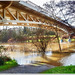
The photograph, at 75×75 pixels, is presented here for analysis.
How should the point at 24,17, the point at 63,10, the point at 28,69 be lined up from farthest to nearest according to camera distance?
the point at 24,17
the point at 63,10
the point at 28,69

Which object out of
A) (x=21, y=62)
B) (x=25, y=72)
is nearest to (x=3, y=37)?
(x=21, y=62)

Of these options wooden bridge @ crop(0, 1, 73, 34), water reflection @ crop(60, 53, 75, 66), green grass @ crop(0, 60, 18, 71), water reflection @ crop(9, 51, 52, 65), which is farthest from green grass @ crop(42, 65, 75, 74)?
wooden bridge @ crop(0, 1, 73, 34)

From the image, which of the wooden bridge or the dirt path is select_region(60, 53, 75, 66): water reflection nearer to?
the dirt path

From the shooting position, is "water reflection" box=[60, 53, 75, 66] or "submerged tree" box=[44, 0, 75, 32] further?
"submerged tree" box=[44, 0, 75, 32]

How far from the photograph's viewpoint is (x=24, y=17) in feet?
16.5

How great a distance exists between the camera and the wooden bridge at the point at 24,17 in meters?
4.43

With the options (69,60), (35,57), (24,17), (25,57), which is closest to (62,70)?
(69,60)

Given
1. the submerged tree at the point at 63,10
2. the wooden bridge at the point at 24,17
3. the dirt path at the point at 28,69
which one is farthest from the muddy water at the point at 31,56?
the submerged tree at the point at 63,10

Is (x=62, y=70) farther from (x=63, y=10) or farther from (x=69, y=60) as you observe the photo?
(x=63, y=10)

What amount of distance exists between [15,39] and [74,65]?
1940mm

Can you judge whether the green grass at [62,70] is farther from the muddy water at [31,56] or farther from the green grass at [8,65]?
the green grass at [8,65]

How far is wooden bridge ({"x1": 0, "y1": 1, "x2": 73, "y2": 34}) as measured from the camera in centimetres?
443

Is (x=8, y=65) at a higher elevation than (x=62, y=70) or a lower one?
higher

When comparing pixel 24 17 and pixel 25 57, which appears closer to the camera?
pixel 25 57
